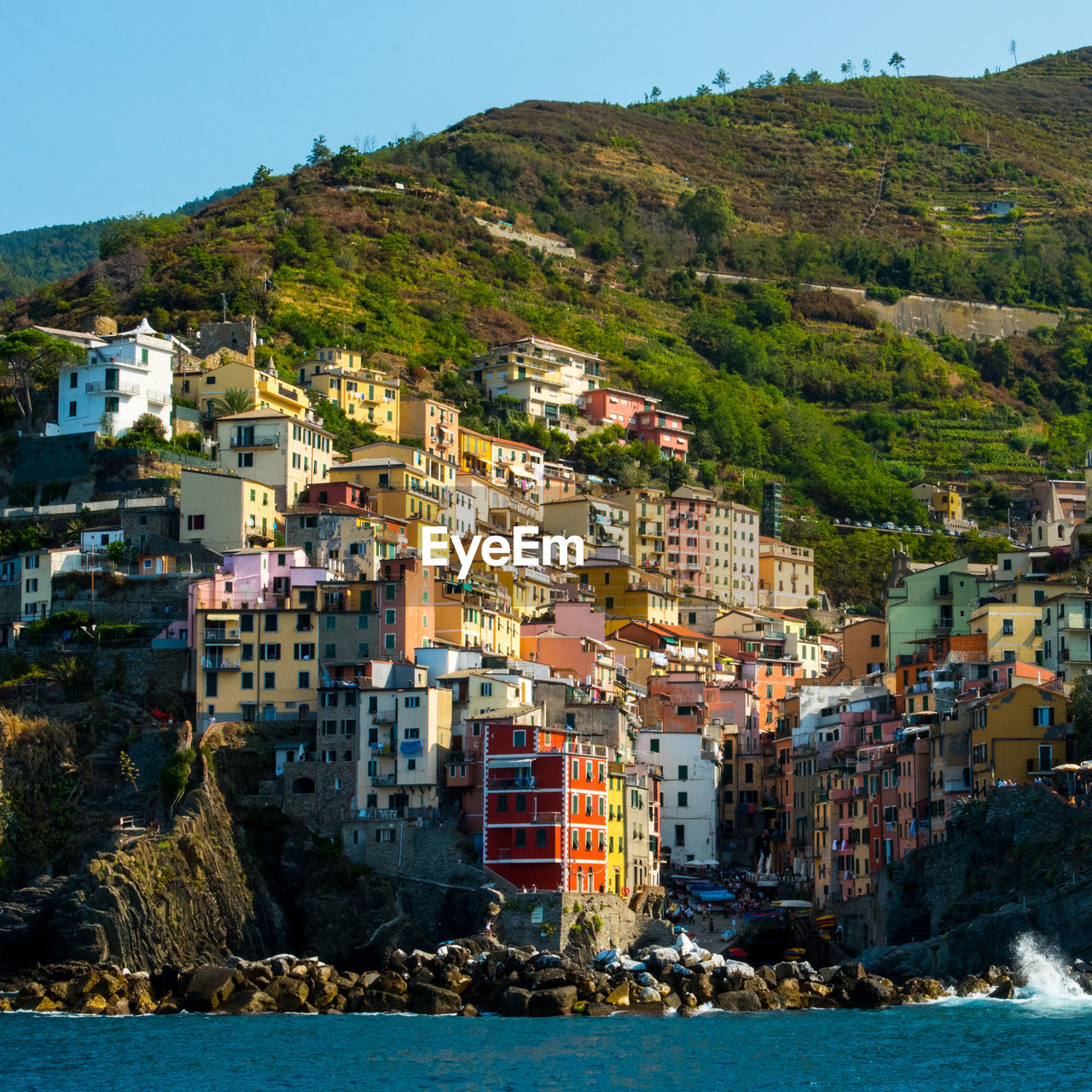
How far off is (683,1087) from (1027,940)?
63.1ft

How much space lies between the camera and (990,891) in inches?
2992

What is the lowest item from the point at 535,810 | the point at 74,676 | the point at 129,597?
the point at 535,810

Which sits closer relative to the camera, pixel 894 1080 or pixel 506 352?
pixel 894 1080

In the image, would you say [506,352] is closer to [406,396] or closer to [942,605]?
[406,396]

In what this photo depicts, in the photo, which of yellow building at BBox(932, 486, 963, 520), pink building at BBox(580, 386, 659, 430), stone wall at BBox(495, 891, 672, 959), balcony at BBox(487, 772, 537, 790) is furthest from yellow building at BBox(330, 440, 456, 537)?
yellow building at BBox(932, 486, 963, 520)

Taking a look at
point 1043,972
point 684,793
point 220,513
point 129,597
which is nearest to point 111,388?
point 220,513

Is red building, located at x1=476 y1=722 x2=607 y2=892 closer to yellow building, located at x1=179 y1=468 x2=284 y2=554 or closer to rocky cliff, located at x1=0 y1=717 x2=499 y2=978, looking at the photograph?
rocky cliff, located at x1=0 y1=717 x2=499 y2=978

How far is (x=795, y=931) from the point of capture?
285ft

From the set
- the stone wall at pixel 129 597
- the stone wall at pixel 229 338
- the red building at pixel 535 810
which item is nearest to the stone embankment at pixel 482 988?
the red building at pixel 535 810

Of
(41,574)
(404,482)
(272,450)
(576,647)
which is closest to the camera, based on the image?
(41,574)

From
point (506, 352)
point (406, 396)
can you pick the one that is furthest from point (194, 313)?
point (506, 352)

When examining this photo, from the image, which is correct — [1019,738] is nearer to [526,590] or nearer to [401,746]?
[401,746]

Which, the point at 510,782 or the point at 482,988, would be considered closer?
the point at 482,988

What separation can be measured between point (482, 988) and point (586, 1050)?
32.6 ft
